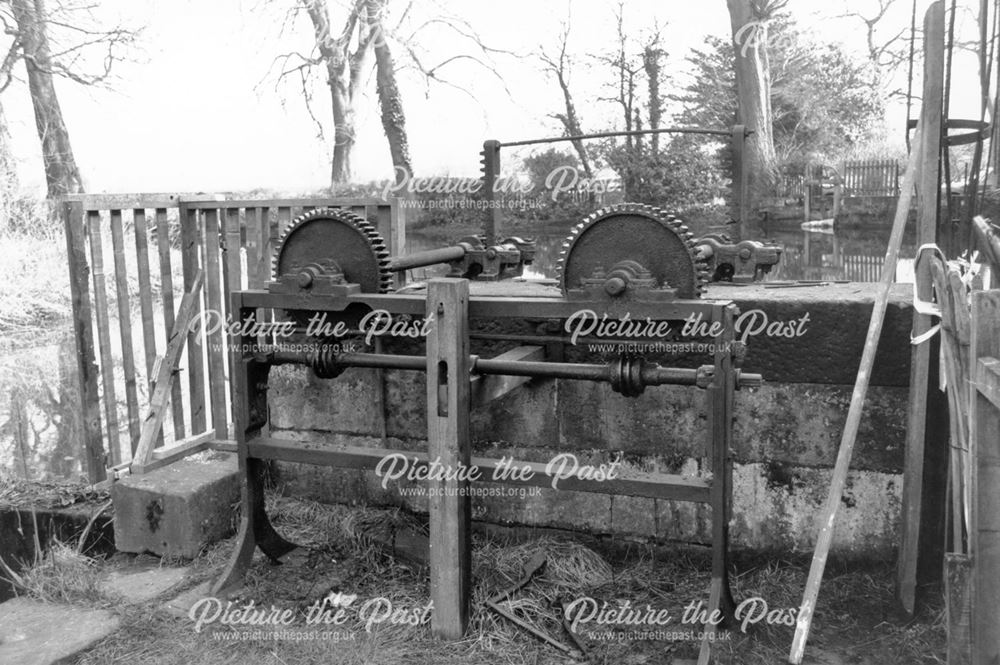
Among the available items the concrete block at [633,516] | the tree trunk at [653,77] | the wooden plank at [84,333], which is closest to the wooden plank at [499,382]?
the concrete block at [633,516]

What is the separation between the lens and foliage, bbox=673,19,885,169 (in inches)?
872

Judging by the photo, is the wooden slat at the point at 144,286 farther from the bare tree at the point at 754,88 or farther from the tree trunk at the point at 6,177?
the bare tree at the point at 754,88

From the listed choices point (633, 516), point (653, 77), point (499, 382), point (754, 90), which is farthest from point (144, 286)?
point (653, 77)

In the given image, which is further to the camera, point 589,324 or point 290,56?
point 290,56

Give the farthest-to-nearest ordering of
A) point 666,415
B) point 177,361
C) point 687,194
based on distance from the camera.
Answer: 1. point 687,194
2. point 177,361
3. point 666,415

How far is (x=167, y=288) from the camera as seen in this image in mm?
4684

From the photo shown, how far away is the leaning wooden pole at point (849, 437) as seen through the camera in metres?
2.57

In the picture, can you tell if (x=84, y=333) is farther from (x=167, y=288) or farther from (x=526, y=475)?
(x=526, y=475)

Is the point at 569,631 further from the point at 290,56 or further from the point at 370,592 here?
the point at 290,56

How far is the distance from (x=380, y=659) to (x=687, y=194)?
10.6 meters

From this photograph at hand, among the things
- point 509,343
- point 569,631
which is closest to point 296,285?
point 509,343

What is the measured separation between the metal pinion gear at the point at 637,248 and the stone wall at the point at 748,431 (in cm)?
70

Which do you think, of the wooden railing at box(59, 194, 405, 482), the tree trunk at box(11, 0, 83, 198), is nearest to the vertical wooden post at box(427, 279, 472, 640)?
the wooden railing at box(59, 194, 405, 482)

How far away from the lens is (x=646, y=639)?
117 inches
